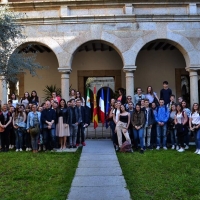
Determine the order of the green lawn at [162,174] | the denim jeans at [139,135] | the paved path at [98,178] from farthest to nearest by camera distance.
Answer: the denim jeans at [139,135], the green lawn at [162,174], the paved path at [98,178]

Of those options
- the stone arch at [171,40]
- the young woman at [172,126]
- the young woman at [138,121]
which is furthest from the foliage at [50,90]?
the young woman at [172,126]

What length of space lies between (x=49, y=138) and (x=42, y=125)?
18.6 inches

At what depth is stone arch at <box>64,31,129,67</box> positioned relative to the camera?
11.1 meters

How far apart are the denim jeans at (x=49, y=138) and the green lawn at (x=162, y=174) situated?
6.92 ft

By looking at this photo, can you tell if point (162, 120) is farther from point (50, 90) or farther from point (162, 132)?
point (50, 90)

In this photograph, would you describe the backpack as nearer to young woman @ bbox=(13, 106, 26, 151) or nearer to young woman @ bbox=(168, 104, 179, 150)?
young woman @ bbox=(168, 104, 179, 150)

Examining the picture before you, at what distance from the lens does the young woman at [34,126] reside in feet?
28.3

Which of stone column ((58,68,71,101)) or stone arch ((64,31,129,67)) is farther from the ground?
stone arch ((64,31,129,67))

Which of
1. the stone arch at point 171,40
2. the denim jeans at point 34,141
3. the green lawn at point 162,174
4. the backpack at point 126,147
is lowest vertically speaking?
the green lawn at point 162,174

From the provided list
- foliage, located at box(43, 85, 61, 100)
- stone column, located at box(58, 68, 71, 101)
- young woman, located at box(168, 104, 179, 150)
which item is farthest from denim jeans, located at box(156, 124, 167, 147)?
foliage, located at box(43, 85, 61, 100)

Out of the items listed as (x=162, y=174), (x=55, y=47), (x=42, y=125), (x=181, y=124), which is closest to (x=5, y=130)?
(x=42, y=125)

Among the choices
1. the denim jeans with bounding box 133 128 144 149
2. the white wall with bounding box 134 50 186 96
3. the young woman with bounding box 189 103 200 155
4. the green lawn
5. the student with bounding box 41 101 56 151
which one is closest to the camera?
the green lawn

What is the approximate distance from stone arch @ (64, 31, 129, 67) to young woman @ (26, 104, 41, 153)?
3.06 m

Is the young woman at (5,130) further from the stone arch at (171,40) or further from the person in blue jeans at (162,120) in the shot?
the stone arch at (171,40)
